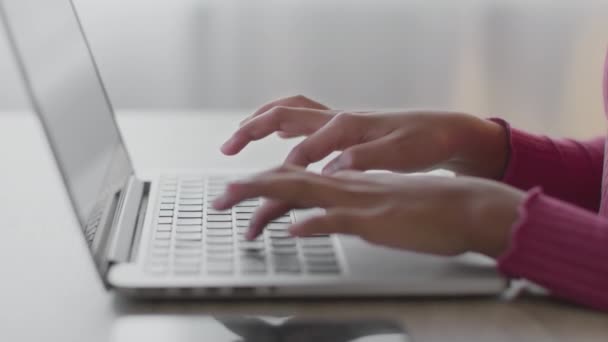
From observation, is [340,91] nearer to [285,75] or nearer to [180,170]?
[285,75]

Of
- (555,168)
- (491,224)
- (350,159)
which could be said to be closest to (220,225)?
(350,159)

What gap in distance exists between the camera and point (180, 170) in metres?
1.00

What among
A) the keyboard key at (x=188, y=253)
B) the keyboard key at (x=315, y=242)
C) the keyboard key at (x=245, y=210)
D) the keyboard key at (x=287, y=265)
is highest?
the keyboard key at (x=188, y=253)

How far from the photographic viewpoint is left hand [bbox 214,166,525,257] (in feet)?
2.13

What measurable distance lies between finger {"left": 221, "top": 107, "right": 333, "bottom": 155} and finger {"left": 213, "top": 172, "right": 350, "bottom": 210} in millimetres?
175

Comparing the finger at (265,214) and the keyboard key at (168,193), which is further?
the keyboard key at (168,193)

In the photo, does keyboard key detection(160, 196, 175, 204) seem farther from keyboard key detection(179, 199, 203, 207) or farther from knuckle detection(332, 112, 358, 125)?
knuckle detection(332, 112, 358, 125)

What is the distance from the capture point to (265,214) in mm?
695

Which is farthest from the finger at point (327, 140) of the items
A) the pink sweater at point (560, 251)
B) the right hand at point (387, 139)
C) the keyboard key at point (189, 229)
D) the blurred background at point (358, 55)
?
the blurred background at point (358, 55)

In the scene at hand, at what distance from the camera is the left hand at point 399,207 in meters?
0.65

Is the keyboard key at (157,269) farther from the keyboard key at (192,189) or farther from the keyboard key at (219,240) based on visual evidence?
the keyboard key at (192,189)

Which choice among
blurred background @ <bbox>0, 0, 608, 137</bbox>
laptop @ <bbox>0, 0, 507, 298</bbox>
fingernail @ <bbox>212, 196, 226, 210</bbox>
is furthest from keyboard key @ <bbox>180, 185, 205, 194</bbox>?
blurred background @ <bbox>0, 0, 608, 137</bbox>

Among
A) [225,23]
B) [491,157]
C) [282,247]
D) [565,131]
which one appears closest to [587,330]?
[282,247]

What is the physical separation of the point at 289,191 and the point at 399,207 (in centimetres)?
9
